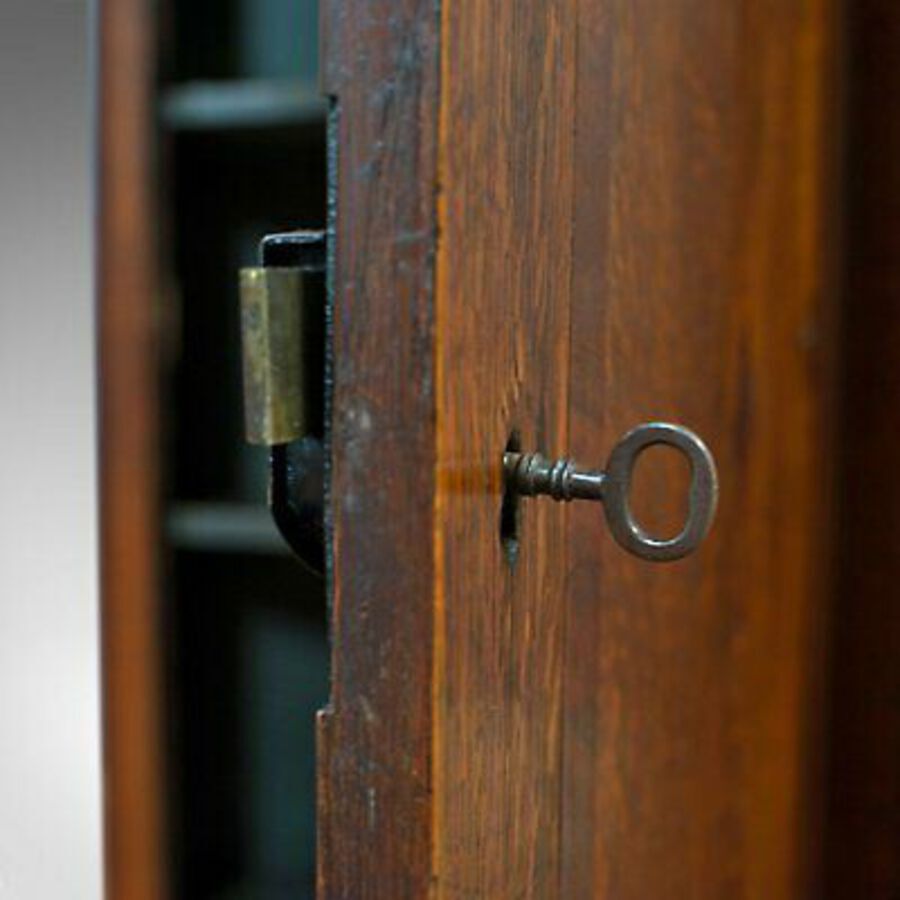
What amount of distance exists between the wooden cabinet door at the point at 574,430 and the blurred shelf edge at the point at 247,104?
0.17 m

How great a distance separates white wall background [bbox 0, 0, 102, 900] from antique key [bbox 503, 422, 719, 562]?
86 centimetres

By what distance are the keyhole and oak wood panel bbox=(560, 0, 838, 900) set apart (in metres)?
0.13

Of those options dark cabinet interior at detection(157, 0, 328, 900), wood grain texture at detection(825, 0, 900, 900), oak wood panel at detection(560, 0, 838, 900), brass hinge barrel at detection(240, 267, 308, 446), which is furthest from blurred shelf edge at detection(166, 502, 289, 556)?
wood grain texture at detection(825, 0, 900, 900)

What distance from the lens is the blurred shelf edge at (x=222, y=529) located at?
68 centimetres

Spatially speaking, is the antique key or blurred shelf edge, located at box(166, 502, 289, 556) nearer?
the antique key

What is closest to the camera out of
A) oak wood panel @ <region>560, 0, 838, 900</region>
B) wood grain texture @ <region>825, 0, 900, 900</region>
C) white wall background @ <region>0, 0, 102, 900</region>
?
oak wood panel @ <region>560, 0, 838, 900</region>

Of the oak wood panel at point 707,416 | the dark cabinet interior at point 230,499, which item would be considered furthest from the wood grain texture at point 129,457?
the oak wood panel at point 707,416

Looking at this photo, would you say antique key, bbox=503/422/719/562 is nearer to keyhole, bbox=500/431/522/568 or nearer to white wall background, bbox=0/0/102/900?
keyhole, bbox=500/431/522/568

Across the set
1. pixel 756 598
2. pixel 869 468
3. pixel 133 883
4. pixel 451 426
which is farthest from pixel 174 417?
pixel 869 468

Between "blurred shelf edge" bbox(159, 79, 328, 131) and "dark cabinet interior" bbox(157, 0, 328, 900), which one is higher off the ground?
"blurred shelf edge" bbox(159, 79, 328, 131)

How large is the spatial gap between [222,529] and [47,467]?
0.62m

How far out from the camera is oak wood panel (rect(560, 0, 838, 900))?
63cm

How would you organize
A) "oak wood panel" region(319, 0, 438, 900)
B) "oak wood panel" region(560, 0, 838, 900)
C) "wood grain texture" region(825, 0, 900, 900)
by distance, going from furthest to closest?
"wood grain texture" region(825, 0, 900, 900)
"oak wood panel" region(560, 0, 838, 900)
"oak wood panel" region(319, 0, 438, 900)

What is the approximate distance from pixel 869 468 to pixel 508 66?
70cm
